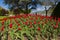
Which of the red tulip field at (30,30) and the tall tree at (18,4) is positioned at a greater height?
the red tulip field at (30,30)

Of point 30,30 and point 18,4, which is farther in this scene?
point 18,4

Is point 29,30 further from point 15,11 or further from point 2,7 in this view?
point 2,7

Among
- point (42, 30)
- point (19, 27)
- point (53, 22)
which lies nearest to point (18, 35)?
point (19, 27)

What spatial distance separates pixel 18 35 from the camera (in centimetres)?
582

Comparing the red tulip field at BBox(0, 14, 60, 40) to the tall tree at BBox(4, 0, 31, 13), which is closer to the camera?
the red tulip field at BBox(0, 14, 60, 40)

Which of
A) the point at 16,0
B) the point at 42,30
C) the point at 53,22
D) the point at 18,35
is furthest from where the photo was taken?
the point at 16,0

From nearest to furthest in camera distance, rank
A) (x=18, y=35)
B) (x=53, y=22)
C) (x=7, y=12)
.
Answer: (x=18, y=35)
(x=53, y=22)
(x=7, y=12)

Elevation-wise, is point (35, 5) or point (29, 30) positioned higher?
point (29, 30)

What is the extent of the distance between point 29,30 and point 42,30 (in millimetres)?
469

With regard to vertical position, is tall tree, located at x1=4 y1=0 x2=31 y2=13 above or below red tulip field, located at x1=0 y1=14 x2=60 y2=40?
below

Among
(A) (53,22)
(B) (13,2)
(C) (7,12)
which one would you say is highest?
(A) (53,22)

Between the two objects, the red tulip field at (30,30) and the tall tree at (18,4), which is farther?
the tall tree at (18,4)

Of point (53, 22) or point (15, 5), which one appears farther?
point (15, 5)

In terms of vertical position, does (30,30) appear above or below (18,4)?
above
